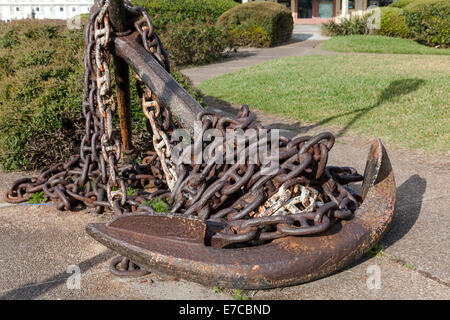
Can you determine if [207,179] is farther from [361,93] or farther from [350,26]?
[350,26]

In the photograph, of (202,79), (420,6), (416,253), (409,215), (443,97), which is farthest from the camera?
(420,6)

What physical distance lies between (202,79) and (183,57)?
2.62 m

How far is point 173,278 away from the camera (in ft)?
7.35

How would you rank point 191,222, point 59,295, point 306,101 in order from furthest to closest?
point 306,101
point 59,295
point 191,222

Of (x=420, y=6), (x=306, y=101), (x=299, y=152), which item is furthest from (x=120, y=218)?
(x=420, y=6)

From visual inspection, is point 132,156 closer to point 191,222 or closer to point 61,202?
point 61,202

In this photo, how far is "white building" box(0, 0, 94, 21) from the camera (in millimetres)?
26266

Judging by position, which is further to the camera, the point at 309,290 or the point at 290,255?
the point at 309,290

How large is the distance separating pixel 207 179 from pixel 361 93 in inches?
202

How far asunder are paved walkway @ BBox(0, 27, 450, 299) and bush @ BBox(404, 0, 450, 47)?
12.2m

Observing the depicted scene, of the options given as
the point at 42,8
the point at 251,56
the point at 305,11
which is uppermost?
the point at 42,8

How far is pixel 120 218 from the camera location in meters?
2.01

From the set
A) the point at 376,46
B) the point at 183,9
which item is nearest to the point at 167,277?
the point at 376,46

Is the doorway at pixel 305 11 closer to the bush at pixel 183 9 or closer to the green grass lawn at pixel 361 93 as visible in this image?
the bush at pixel 183 9
